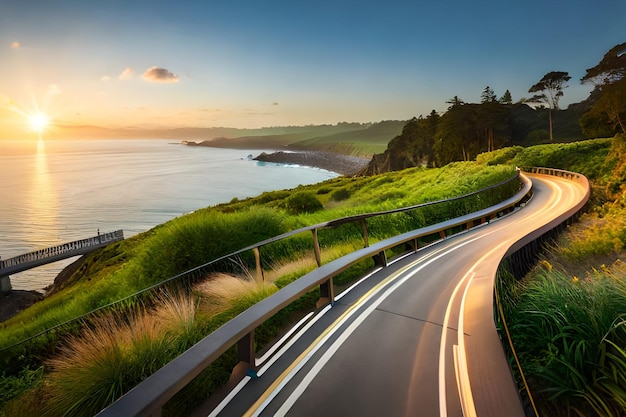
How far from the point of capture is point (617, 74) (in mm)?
49875

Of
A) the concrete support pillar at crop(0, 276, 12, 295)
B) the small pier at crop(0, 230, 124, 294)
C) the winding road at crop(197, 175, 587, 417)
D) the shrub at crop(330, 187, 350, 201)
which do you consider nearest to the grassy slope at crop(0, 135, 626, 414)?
the shrub at crop(330, 187, 350, 201)

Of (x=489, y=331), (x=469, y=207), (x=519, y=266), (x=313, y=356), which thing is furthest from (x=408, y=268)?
(x=469, y=207)

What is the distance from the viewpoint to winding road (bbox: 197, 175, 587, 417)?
3135 mm

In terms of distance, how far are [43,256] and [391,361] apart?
54.7m

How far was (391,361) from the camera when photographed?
397 centimetres

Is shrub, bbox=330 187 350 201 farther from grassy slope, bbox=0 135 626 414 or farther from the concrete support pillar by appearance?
the concrete support pillar

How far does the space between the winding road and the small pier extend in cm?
5089

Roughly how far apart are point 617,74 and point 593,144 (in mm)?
13118

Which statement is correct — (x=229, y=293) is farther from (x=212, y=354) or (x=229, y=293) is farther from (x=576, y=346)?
(x=576, y=346)

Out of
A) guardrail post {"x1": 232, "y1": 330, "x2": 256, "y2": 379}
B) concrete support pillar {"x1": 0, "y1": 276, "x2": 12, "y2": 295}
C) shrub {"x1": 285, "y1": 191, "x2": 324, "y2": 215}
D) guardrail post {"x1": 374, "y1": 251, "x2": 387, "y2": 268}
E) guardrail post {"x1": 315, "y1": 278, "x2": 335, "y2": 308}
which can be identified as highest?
guardrail post {"x1": 232, "y1": 330, "x2": 256, "y2": 379}

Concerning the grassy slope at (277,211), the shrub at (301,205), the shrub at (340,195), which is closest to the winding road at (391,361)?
the grassy slope at (277,211)

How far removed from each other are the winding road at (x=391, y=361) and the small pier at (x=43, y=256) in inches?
2004

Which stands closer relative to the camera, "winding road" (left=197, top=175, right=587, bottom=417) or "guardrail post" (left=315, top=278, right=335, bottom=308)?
"winding road" (left=197, top=175, right=587, bottom=417)

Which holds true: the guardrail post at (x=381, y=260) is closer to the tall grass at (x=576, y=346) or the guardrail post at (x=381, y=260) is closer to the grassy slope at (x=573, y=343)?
the grassy slope at (x=573, y=343)
